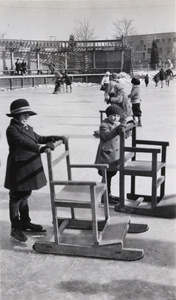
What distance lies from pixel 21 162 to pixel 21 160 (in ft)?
0.08

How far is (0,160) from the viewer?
6.40 meters

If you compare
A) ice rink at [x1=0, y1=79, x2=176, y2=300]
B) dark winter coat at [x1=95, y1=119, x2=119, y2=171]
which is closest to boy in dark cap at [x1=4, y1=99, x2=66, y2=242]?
ice rink at [x1=0, y1=79, x2=176, y2=300]

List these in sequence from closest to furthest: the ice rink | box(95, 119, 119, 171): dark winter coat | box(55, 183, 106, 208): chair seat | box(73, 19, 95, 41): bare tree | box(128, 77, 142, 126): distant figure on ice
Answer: the ice rink → box(55, 183, 106, 208): chair seat → box(95, 119, 119, 171): dark winter coat → box(128, 77, 142, 126): distant figure on ice → box(73, 19, 95, 41): bare tree

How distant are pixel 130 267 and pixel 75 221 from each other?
0.91 m

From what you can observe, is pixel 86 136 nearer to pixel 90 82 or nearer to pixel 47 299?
pixel 47 299

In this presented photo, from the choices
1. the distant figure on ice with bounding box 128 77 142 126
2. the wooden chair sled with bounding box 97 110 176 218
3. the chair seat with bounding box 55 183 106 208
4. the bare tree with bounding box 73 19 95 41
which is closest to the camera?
the chair seat with bounding box 55 183 106 208

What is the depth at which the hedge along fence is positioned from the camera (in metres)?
26.0

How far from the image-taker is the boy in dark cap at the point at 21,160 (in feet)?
10.9

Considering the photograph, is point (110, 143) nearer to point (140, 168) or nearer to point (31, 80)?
point (140, 168)

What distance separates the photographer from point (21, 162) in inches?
133

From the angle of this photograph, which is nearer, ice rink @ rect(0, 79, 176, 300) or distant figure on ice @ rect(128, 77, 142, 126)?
ice rink @ rect(0, 79, 176, 300)

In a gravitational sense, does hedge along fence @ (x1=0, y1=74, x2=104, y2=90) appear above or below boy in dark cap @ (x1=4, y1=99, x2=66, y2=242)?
above

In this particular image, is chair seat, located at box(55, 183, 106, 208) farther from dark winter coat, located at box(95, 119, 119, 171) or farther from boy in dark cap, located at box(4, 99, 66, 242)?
dark winter coat, located at box(95, 119, 119, 171)

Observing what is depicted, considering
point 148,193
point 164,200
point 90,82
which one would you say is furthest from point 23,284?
point 90,82
